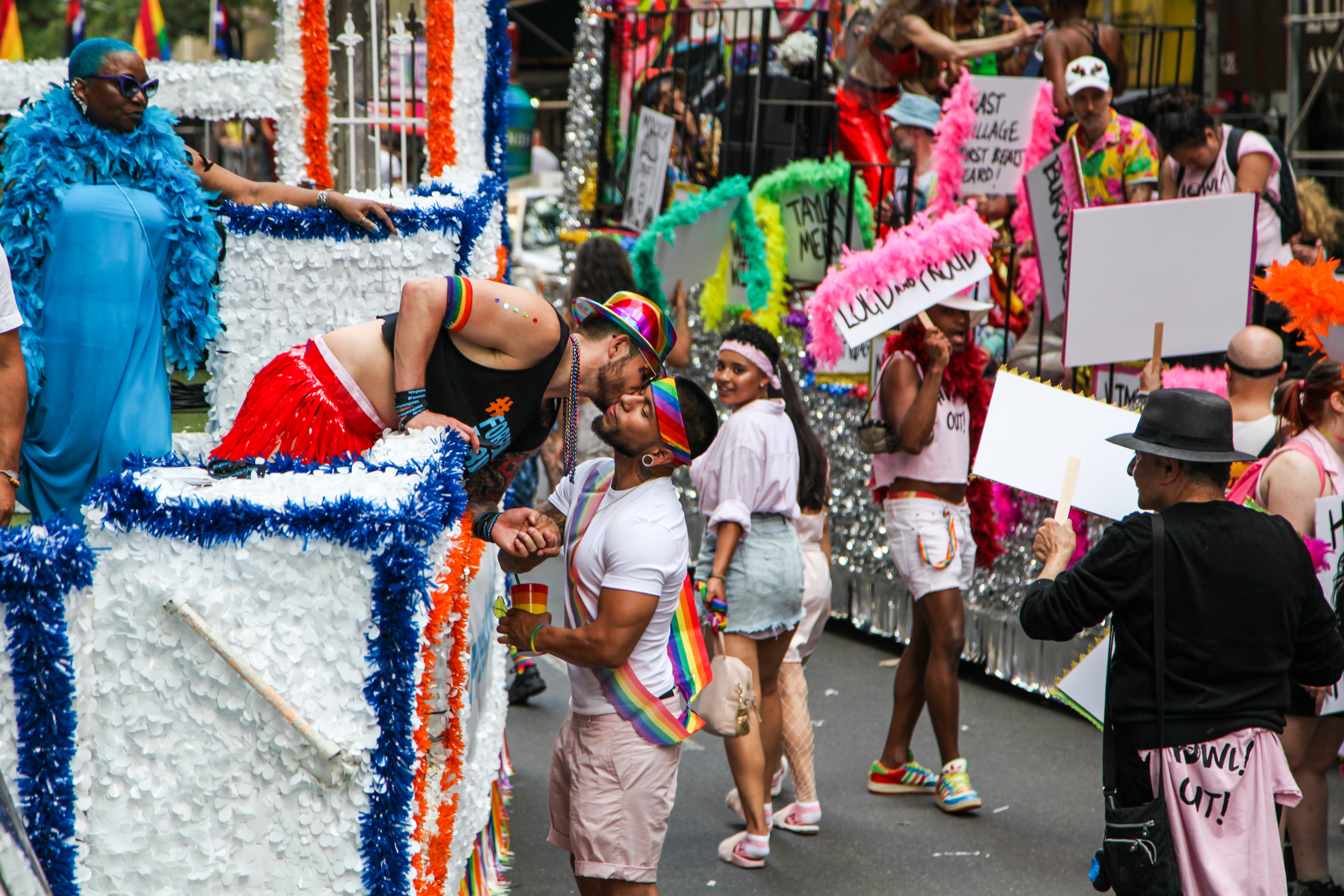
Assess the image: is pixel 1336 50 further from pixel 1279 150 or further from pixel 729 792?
pixel 729 792

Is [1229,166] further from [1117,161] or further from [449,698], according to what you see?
[449,698]

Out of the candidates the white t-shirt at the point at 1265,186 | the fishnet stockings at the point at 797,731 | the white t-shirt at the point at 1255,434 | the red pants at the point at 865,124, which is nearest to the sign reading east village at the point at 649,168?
the red pants at the point at 865,124

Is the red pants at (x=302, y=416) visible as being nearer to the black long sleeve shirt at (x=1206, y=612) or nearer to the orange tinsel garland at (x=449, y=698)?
the orange tinsel garland at (x=449, y=698)

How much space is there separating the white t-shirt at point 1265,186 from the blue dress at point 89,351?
463 centimetres

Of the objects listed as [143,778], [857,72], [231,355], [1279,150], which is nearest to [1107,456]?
[143,778]

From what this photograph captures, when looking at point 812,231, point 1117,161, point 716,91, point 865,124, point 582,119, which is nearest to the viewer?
point 1117,161

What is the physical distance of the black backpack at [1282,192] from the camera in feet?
19.5

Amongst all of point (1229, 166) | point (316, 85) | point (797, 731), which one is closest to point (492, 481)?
point (797, 731)

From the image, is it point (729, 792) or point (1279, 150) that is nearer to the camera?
point (729, 792)

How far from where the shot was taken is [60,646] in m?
2.12

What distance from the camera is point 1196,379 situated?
5.17 m

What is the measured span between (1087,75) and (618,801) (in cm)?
447

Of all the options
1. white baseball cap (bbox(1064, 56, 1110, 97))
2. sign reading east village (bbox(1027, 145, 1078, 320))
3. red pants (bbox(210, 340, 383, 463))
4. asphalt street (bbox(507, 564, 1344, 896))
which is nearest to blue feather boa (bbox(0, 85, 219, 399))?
red pants (bbox(210, 340, 383, 463))

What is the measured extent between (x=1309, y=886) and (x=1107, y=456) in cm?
148
